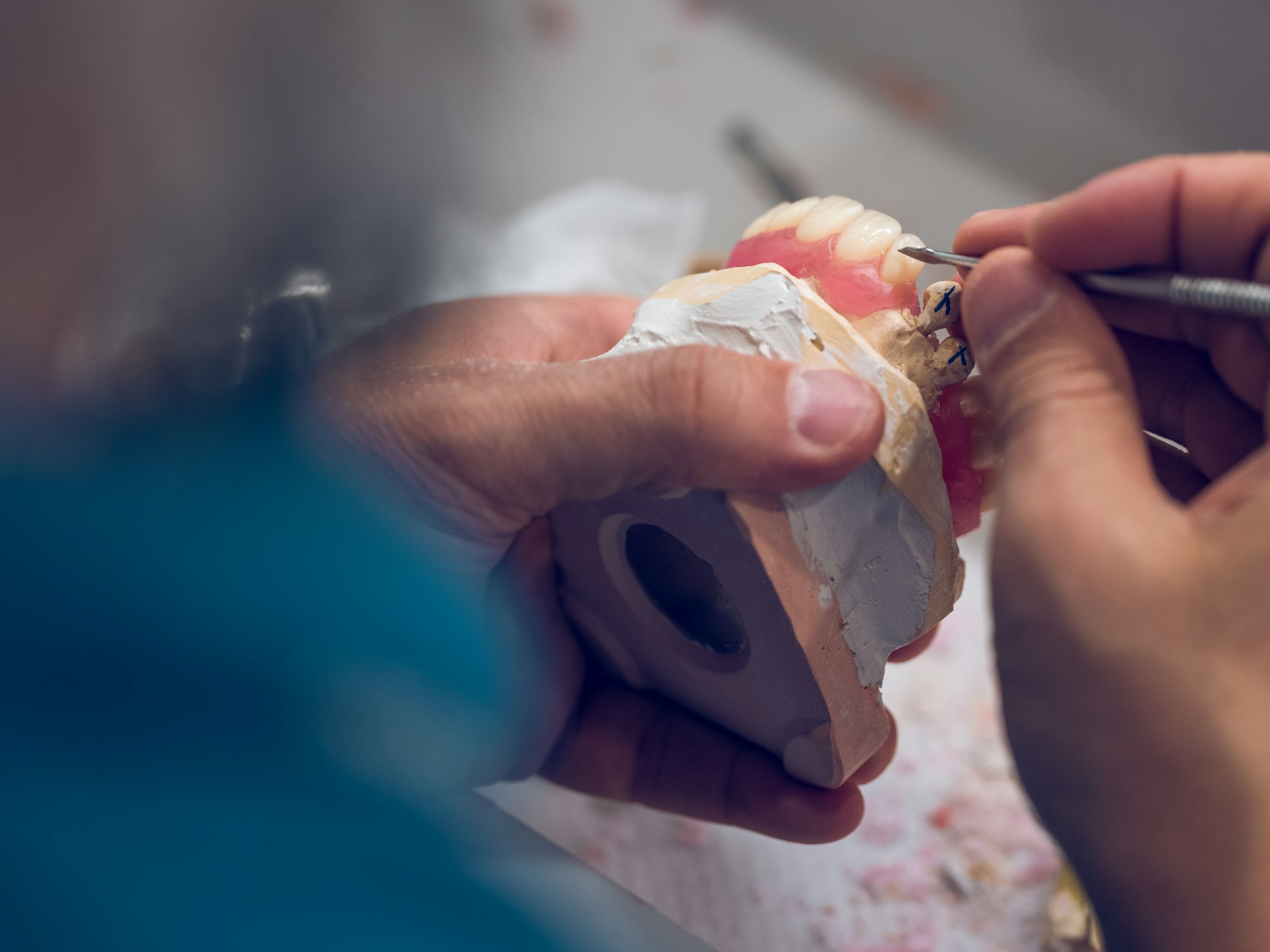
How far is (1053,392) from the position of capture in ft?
1.46

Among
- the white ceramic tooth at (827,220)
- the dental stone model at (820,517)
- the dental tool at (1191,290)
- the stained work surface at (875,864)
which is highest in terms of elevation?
the white ceramic tooth at (827,220)

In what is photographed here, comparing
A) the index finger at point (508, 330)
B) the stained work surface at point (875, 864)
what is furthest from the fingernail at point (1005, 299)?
the stained work surface at point (875, 864)

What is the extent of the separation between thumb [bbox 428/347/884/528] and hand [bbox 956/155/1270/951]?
86 mm

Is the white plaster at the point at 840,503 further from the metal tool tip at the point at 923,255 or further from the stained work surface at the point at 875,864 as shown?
the stained work surface at the point at 875,864

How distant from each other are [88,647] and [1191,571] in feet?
1.78

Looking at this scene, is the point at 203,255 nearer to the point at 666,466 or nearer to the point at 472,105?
the point at 472,105

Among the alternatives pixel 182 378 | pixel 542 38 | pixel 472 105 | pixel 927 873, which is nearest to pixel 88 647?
pixel 182 378

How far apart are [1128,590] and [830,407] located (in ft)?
0.55

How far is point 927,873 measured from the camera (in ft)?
2.90

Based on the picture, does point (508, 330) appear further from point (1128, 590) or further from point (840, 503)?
point (1128, 590)

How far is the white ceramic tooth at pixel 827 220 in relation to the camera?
0.60 metres

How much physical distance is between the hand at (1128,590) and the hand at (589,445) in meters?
0.09

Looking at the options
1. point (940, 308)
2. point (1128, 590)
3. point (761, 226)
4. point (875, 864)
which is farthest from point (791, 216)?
point (875, 864)

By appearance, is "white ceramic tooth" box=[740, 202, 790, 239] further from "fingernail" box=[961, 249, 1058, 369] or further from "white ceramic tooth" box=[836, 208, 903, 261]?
"fingernail" box=[961, 249, 1058, 369]
